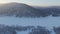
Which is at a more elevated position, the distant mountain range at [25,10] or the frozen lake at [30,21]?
the distant mountain range at [25,10]

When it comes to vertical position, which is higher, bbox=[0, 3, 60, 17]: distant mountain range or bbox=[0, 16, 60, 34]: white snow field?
bbox=[0, 3, 60, 17]: distant mountain range

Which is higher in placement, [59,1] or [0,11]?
[59,1]

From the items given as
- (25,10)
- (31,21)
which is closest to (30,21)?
(31,21)

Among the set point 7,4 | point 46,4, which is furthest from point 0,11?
point 46,4

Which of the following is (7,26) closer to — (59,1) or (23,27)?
(23,27)

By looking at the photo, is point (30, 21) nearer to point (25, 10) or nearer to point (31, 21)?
point (31, 21)

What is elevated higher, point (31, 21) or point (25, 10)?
point (25, 10)

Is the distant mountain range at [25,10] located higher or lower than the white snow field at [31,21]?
higher

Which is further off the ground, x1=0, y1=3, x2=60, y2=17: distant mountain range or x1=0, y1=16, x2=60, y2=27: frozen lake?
x1=0, y1=3, x2=60, y2=17: distant mountain range
